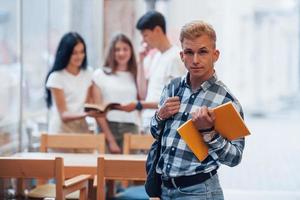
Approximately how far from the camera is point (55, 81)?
4402mm

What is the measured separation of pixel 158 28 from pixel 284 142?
666 centimetres

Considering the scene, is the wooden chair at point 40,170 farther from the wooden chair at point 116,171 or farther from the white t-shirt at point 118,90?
the white t-shirt at point 118,90

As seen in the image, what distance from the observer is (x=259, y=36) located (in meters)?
20.3

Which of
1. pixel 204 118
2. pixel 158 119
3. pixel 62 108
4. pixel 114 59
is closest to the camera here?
pixel 204 118

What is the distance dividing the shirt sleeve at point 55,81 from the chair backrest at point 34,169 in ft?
4.33

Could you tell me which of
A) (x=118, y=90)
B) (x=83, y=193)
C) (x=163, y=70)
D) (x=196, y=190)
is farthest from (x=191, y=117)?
(x=118, y=90)

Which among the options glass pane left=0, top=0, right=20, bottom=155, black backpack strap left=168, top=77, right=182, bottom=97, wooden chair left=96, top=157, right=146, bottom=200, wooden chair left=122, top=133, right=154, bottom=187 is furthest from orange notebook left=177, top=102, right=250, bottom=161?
glass pane left=0, top=0, right=20, bottom=155

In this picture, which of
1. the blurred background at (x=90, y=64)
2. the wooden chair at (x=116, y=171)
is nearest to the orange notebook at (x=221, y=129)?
the wooden chair at (x=116, y=171)

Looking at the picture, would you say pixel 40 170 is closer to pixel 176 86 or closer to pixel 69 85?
pixel 176 86

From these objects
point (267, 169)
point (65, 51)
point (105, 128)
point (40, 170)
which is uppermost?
point (65, 51)

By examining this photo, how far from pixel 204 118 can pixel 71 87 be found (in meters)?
2.60

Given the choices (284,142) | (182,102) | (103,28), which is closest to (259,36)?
(284,142)

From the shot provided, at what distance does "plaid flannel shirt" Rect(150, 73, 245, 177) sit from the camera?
2.11 meters

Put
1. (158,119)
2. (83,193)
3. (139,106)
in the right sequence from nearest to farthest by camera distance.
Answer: (158,119)
(83,193)
(139,106)
